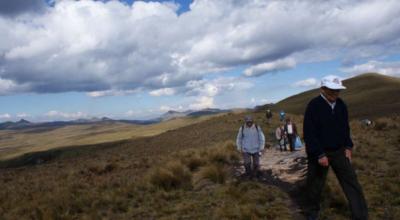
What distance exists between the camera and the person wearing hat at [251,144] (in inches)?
515

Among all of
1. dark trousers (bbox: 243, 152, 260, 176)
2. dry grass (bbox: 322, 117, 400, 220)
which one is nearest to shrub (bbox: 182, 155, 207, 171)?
dark trousers (bbox: 243, 152, 260, 176)

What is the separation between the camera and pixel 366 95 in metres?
81.6

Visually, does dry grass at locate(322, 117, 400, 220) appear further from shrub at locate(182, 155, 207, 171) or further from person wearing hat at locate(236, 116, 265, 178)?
shrub at locate(182, 155, 207, 171)

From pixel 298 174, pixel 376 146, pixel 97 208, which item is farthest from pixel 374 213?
pixel 376 146

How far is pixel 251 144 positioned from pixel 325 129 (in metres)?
6.18

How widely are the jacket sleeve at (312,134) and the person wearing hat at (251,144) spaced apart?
19.3ft

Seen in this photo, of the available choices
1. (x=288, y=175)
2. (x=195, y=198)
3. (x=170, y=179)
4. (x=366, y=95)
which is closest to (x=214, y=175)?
(x=170, y=179)

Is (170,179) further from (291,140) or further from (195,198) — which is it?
(291,140)

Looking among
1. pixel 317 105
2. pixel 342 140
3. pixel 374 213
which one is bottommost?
pixel 374 213

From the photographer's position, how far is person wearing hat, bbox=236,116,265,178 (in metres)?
13.1

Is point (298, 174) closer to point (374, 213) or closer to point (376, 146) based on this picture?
point (374, 213)

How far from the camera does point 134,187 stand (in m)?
12.7

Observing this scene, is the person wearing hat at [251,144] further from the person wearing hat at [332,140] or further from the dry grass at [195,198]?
the person wearing hat at [332,140]

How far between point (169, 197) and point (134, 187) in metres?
1.75
